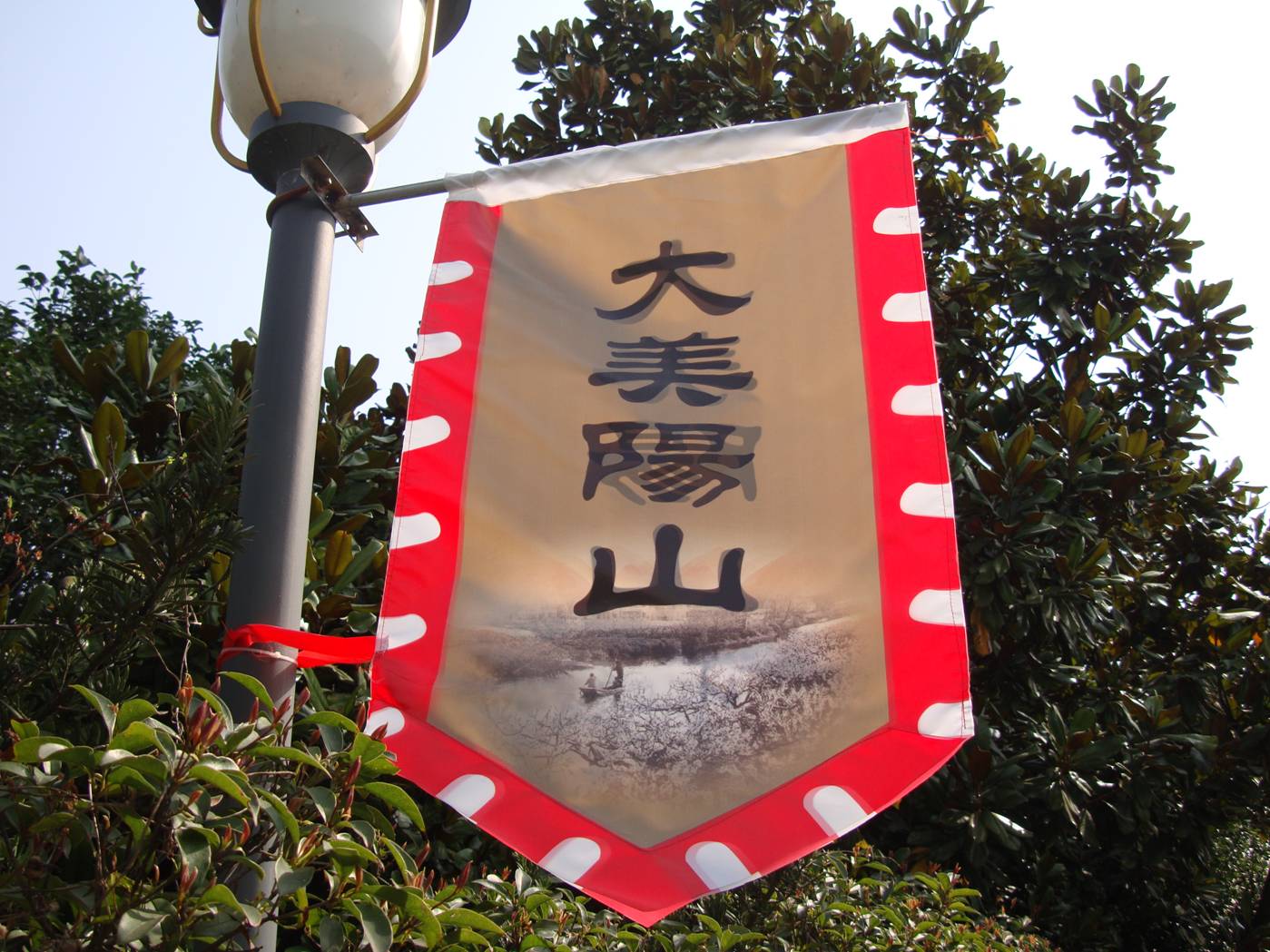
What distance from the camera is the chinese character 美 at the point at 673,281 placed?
242cm

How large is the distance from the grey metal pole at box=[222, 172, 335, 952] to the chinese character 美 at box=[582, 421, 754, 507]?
1.95ft

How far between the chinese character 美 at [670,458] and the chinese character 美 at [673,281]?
31 cm

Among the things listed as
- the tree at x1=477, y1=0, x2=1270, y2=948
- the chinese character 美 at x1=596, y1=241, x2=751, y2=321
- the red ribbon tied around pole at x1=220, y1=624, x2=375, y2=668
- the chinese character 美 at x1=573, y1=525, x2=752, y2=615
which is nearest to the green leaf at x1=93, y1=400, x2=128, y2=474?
the red ribbon tied around pole at x1=220, y1=624, x2=375, y2=668

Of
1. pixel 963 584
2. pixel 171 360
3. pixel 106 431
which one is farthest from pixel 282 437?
pixel 963 584

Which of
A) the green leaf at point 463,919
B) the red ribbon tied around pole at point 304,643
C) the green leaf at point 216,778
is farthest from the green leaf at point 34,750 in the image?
the green leaf at point 463,919

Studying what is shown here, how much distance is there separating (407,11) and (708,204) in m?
0.82

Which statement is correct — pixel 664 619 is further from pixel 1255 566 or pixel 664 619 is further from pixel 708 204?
pixel 1255 566

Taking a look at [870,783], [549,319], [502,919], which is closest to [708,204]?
[549,319]

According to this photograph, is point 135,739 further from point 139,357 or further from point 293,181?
point 139,357

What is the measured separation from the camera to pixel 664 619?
209 cm

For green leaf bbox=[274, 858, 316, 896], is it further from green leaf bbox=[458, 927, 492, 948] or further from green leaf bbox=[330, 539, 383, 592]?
green leaf bbox=[330, 539, 383, 592]

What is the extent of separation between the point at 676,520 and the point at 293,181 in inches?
40.6

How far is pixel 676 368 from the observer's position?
2.33 meters

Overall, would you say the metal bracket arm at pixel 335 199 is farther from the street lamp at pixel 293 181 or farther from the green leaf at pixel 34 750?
the green leaf at pixel 34 750
